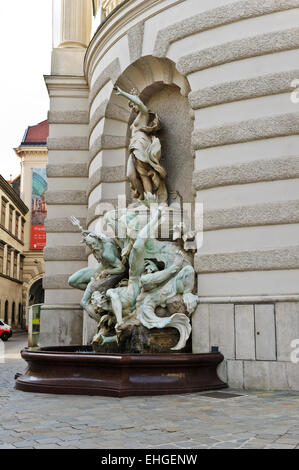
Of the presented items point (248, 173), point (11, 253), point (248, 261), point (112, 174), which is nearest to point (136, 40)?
point (112, 174)

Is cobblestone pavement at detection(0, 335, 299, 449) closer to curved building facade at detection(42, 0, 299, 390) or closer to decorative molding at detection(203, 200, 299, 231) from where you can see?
curved building facade at detection(42, 0, 299, 390)

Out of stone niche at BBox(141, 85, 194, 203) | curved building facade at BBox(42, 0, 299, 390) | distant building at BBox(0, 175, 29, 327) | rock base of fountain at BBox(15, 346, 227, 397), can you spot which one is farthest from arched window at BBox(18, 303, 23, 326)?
rock base of fountain at BBox(15, 346, 227, 397)

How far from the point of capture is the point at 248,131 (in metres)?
10.0

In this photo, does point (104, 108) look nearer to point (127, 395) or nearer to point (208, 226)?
point (208, 226)

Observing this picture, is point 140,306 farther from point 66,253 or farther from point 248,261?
point 66,253

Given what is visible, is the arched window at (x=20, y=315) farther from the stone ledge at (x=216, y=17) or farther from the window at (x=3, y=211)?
the stone ledge at (x=216, y=17)

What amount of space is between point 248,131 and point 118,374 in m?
5.23

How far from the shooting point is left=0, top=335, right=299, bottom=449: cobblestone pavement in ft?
16.1

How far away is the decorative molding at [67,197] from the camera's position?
54.6ft

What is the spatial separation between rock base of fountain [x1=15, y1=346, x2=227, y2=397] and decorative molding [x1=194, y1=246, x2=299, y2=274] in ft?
6.46

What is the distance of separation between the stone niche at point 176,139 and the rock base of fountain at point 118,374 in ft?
17.0

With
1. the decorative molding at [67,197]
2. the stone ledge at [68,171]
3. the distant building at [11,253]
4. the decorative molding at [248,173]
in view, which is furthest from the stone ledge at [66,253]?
the distant building at [11,253]
